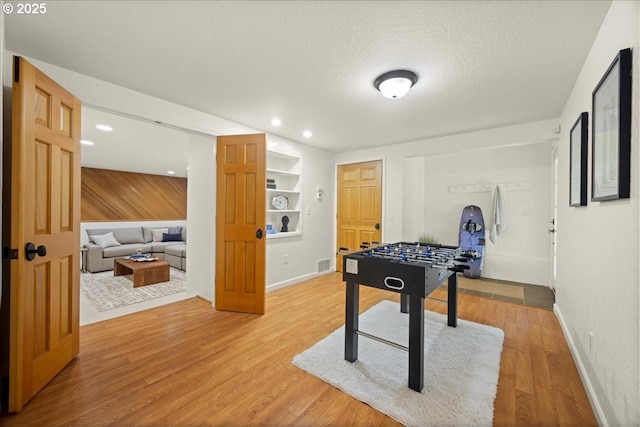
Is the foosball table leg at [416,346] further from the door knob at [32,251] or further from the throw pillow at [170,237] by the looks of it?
the throw pillow at [170,237]

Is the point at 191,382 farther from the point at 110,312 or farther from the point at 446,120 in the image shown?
the point at 446,120

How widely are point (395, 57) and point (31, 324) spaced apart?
3088 millimetres

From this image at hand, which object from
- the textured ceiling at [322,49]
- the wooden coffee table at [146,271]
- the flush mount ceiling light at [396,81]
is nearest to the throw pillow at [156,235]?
the wooden coffee table at [146,271]

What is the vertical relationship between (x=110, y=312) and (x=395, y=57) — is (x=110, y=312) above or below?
below

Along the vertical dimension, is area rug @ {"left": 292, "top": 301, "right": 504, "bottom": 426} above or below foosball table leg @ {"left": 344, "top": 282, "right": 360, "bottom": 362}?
below

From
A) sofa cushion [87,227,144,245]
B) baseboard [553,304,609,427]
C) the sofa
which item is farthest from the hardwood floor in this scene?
sofa cushion [87,227,144,245]

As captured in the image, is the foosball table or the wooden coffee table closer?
the foosball table

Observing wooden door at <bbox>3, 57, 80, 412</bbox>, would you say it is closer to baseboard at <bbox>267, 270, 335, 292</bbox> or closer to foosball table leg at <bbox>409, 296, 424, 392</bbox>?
baseboard at <bbox>267, 270, 335, 292</bbox>

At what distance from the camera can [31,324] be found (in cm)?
169

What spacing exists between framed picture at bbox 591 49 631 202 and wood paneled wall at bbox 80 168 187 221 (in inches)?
325

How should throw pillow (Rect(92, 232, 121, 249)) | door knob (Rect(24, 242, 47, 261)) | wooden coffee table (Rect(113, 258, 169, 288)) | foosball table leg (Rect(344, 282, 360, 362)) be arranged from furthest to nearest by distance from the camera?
throw pillow (Rect(92, 232, 121, 249)) < wooden coffee table (Rect(113, 258, 169, 288)) < foosball table leg (Rect(344, 282, 360, 362)) < door knob (Rect(24, 242, 47, 261))

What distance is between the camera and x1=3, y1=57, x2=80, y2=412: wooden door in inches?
62.3

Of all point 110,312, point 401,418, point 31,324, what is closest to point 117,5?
point 31,324

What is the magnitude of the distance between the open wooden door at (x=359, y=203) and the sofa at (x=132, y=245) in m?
3.28
